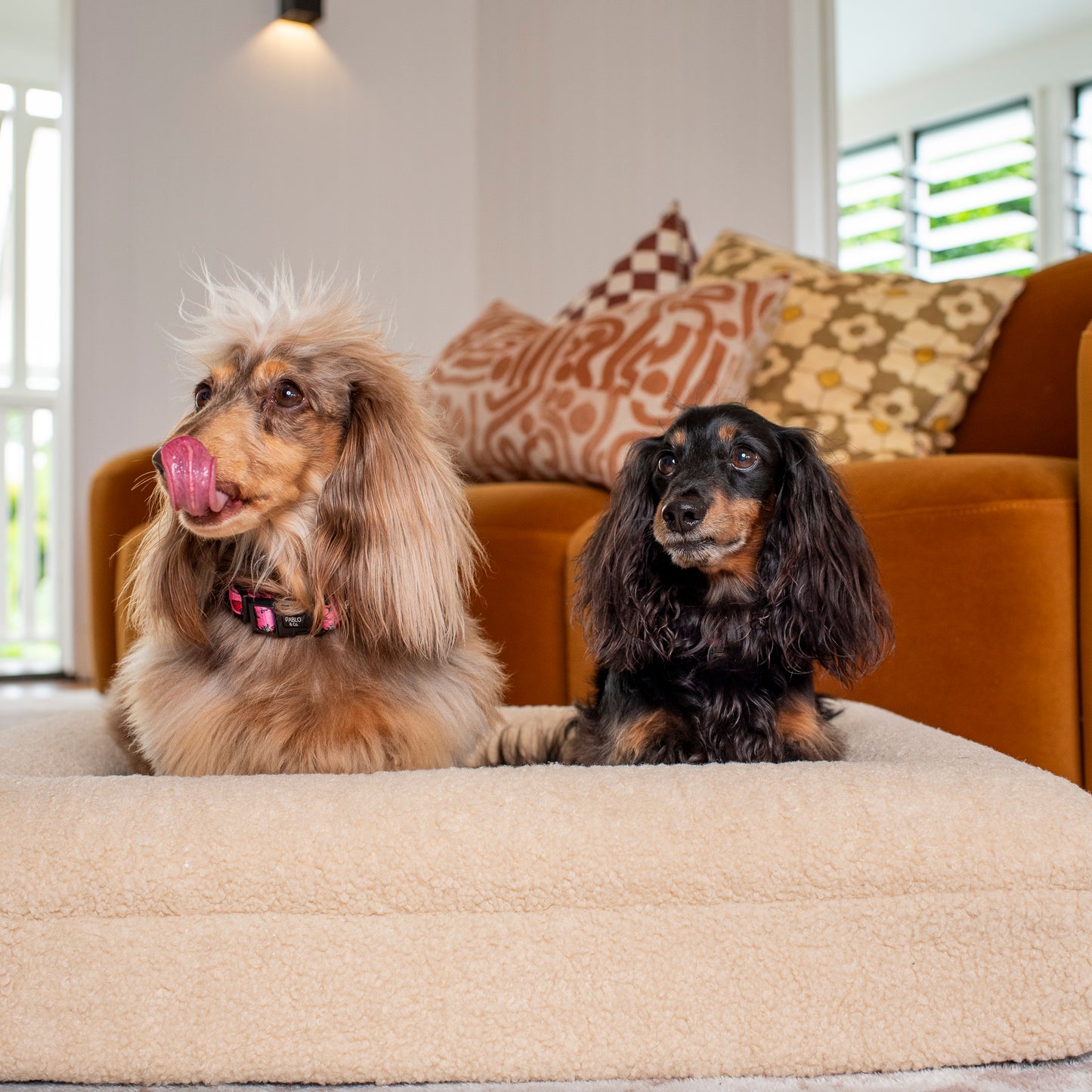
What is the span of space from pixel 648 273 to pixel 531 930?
2407mm

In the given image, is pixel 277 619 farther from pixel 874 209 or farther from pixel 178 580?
pixel 874 209

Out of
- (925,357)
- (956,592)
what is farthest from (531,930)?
(925,357)

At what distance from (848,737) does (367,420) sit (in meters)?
0.83

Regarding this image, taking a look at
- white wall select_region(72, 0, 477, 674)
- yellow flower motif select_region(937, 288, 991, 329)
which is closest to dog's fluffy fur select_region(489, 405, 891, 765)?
yellow flower motif select_region(937, 288, 991, 329)

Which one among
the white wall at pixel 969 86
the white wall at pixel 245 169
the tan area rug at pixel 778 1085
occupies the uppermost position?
the white wall at pixel 969 86

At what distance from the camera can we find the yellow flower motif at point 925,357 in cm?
261

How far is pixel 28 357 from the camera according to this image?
18.2 ft

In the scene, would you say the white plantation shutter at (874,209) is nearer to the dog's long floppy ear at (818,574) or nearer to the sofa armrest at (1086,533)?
the sofa armrest at (1086,533)

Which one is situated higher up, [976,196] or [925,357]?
[976,196]

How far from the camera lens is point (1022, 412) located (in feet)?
8.54

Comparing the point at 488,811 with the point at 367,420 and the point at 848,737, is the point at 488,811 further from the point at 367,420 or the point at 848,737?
the point at 848,737

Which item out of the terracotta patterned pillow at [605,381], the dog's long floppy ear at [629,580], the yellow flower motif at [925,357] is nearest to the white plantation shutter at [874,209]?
the yellow flower motif at [925,357]

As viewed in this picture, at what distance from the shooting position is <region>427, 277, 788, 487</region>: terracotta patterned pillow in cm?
247

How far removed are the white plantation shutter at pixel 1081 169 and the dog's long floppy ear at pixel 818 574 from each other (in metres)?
7.15
